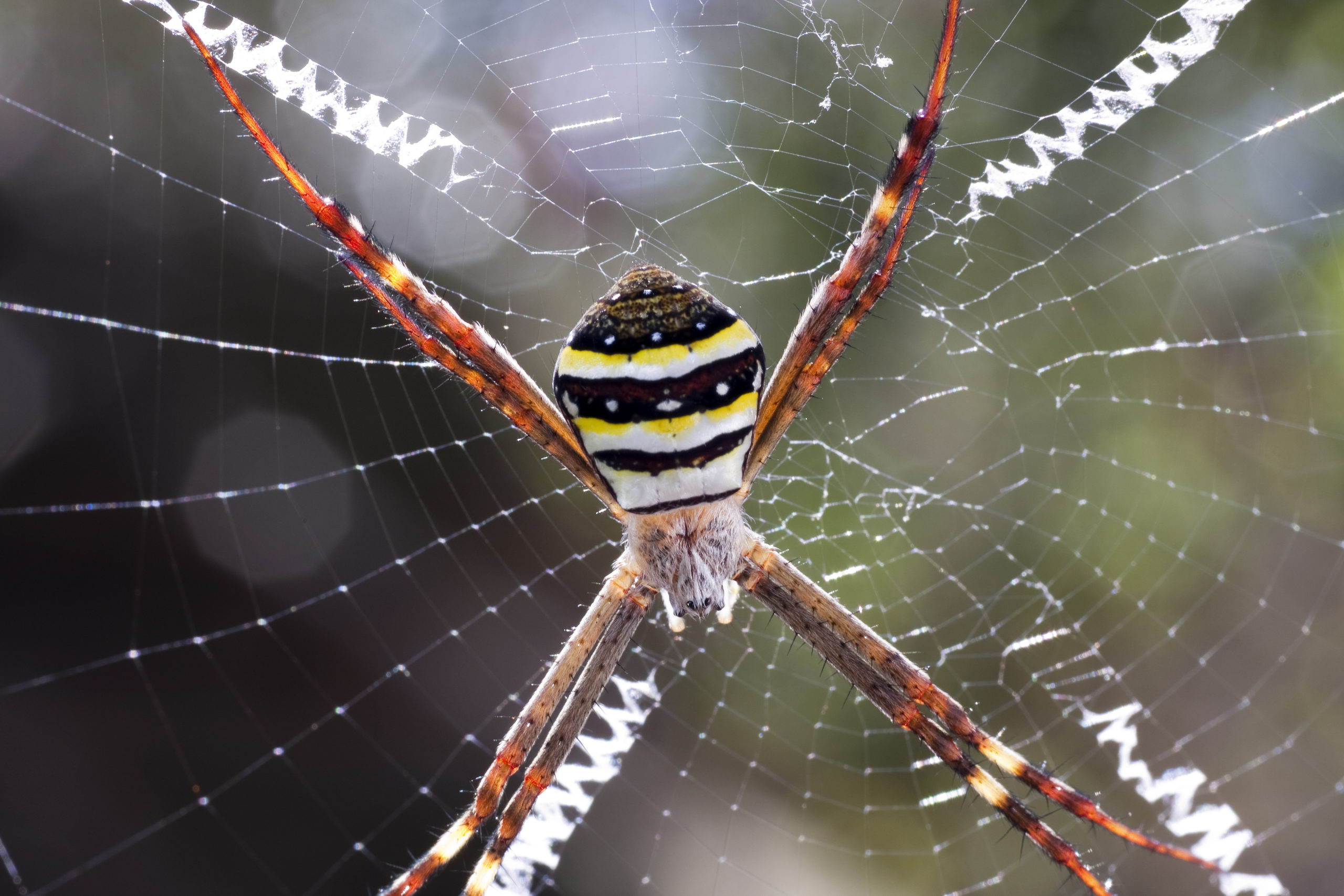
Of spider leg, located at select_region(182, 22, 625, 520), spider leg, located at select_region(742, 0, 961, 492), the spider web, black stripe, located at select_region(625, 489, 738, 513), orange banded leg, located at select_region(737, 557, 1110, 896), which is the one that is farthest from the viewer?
the spider web

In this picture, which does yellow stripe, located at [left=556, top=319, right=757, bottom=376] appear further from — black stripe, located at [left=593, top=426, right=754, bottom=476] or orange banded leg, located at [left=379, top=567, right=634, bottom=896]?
orange banded leg, located at [left=379, top=567, right=634, bottom=896]

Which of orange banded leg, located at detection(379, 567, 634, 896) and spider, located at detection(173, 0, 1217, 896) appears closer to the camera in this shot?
spider, located at detection(173, 0, 1217, 896)

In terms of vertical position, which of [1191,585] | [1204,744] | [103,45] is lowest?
[1204,744]

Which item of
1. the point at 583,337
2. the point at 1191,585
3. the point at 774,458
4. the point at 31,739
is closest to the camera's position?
the point at 583,337

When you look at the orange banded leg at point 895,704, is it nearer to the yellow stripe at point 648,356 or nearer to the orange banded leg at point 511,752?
the orange banded leg at point 511,752

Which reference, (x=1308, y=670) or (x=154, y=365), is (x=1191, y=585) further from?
(x=154, y=365)

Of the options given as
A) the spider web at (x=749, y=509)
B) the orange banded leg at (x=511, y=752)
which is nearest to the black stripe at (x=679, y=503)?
the orange banded leg at (x=511, y=752)

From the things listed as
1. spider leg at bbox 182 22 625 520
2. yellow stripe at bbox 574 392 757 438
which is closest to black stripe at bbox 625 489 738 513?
spider leg at bbox 182 22 625 520

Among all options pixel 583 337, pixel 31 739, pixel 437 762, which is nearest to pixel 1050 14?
pixel 583 337
